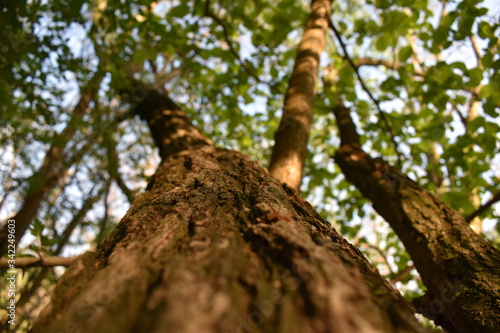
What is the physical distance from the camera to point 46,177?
17.3ft

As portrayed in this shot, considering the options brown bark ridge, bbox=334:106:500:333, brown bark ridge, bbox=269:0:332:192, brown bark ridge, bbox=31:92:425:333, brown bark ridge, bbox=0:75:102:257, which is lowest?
brown bark ridge, bbox=31:92:425:333

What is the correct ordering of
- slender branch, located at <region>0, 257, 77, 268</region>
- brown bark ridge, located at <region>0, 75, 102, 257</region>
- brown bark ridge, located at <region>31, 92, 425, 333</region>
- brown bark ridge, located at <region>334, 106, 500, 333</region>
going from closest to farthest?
brown bark ridge, located at <region>31, 92, 425, 333</region>, brown bark ridge, located at <region>334, 106, 500, 333</region>, slender branch, located at <region>0, 257, 77, 268</region>, brown bark ridge, located at <region>0, 75, 102, 257</region>

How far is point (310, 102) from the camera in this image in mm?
2547

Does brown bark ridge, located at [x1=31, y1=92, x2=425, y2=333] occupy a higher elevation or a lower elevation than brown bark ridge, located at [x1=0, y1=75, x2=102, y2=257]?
lower

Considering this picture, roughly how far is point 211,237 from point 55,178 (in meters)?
5.77

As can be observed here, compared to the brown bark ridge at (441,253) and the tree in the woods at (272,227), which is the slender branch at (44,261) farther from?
the brown bark ridge at (441,253)

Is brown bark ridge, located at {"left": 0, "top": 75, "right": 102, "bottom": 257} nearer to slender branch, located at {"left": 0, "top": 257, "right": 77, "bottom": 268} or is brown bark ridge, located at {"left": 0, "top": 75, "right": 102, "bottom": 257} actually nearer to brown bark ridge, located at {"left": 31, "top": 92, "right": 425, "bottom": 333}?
slender branch, located at {"left": 0, "top": 257, "right": 77, "bottom": 268}

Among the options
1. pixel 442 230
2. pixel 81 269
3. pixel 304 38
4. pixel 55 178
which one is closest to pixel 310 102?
pixel 304 38

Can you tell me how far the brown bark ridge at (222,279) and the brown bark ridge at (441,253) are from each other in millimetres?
776

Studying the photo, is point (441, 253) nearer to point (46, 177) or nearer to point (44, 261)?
point (44, 261)

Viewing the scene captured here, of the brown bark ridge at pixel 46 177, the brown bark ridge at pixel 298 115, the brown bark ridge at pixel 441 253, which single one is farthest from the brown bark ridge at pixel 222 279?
the brown bark ridge at pixel 46 177

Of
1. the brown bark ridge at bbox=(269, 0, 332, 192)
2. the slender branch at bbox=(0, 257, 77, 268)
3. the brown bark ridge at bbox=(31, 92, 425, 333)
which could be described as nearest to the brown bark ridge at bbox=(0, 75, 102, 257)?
the slender branch at bbox=(0, 257, 77, 268)

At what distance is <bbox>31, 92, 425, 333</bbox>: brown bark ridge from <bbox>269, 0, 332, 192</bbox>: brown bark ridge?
3.08ft

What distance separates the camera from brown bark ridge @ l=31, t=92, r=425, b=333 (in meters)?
0.57
